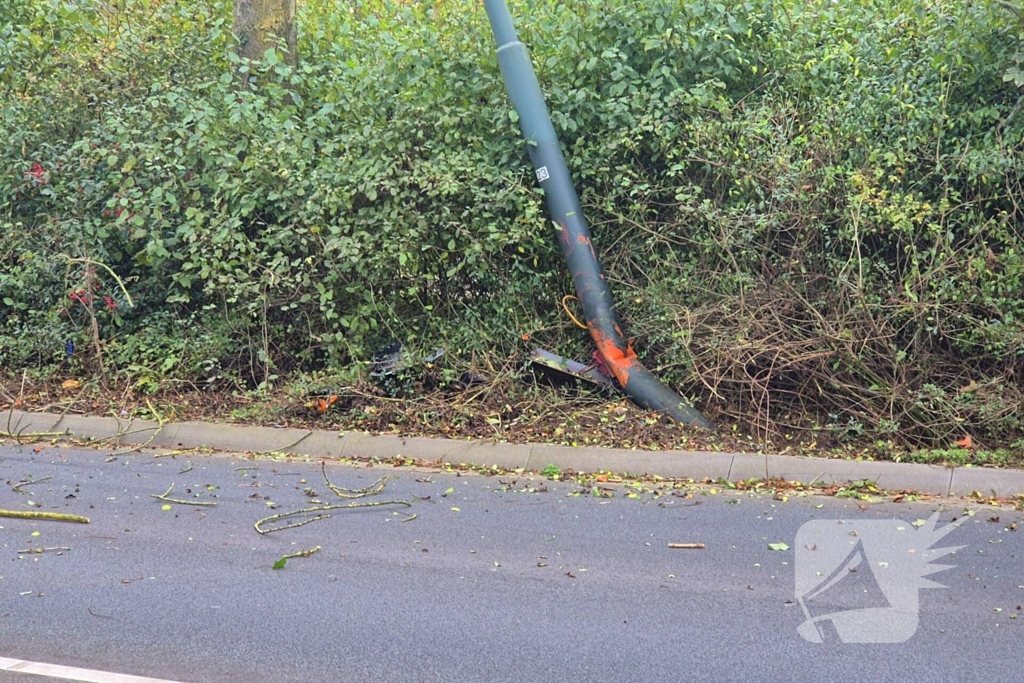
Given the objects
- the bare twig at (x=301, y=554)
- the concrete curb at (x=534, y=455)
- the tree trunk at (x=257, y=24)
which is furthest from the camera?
the tree trunk at (x=257, y=24)

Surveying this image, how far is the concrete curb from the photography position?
680 cm

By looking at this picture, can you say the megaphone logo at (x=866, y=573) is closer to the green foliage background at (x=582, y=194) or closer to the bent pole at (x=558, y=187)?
the green foliage background at (x=582, y=194)

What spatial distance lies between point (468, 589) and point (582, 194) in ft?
15.8

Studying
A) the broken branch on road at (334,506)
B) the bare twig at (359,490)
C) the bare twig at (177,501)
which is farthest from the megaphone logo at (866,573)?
the bare twig at (177,501)

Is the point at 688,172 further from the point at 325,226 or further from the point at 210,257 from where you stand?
the point at 210,257

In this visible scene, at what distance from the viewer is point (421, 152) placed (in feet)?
30.9

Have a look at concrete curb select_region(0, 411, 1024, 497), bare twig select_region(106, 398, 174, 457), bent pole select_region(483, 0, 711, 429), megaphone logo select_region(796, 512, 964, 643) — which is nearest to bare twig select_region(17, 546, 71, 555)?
bare twig select_region(106, 398, 174, 457)

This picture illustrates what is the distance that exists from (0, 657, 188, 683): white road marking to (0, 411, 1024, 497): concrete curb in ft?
12.9

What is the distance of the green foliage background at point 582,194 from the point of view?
7.82 metres

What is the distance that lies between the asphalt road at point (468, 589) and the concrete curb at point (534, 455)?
0.43m

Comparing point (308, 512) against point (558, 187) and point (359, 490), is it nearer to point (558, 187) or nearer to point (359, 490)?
point (359, 490)

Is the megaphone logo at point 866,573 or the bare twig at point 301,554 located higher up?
the bare twig at point 301,554

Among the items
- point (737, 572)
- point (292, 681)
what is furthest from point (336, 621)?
point (737, 572)

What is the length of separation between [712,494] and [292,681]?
3.58 meters
